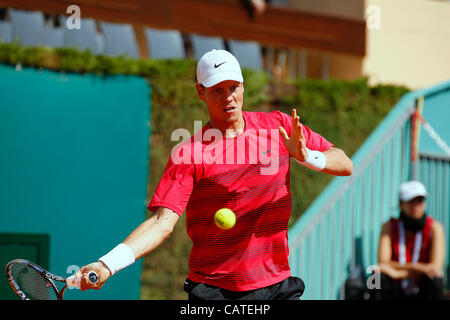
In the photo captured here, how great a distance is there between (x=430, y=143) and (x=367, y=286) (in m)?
1.55

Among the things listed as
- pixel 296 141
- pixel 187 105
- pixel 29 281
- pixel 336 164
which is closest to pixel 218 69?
Answer: pixel 296 141

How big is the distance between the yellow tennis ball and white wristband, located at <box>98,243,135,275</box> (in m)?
0.52

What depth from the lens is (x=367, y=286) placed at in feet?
19.9

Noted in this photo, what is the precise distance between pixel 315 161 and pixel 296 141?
0.51 ft

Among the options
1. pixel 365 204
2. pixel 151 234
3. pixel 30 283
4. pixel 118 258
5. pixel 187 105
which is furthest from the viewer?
pixel 187 105

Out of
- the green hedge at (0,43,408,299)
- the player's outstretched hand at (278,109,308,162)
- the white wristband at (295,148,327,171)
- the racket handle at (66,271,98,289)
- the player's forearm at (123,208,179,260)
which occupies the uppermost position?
the green hedge at (0,43,408,299)

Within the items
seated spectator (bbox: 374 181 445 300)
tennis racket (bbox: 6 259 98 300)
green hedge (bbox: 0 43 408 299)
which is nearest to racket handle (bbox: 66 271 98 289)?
tennis racket (bbox: 6 259 98 300)

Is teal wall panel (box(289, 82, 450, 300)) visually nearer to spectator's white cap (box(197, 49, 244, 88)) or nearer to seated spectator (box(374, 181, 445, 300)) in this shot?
seated spectator (box(374, 181, 445, 300))

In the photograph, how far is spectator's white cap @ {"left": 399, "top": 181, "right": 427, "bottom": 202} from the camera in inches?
232

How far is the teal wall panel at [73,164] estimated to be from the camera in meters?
6.16

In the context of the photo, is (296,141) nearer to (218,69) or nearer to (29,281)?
(218,69)

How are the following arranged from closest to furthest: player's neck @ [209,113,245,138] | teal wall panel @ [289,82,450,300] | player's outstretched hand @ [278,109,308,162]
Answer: player's outstretched hand @ [278,109,308,162] < player's neck @ [209,113,245,138] < teal wall panel @ [289,82,450,300]

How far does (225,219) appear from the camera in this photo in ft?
11.0

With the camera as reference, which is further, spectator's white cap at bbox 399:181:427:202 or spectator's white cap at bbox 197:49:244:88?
spectator's white cap at bbox 399:181:427:202
